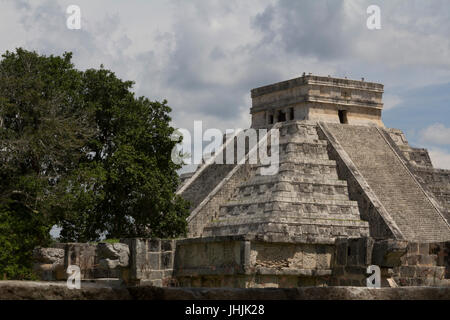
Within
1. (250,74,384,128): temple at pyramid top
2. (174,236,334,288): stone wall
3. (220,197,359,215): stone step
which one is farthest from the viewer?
(250,74,384,128): temple at pyramid top

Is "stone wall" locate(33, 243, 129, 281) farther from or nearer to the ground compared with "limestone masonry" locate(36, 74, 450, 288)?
nearer to the ground

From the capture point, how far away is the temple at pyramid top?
4250cm

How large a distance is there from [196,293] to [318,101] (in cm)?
3742

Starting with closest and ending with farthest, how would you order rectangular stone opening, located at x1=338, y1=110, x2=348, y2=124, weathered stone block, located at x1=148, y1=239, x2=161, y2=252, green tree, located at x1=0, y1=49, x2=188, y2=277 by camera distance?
weathered stone block, located at x1=148, y1=239, x2=161, y2=252
green tree, located at x1=0, y1=49, x2=188, y2=277
rectangular stone opening, located at x1=338, y1=110, x2=348, y2=124

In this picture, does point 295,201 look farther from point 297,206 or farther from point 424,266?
point 424,266

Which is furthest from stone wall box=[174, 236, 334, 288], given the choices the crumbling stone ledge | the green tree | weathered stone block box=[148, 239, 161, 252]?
the green tree

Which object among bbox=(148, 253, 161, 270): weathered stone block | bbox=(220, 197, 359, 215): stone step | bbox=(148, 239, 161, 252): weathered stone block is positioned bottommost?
bbox=(148, 253, 161, 270): weathered stone block

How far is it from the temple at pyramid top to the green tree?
1126cm

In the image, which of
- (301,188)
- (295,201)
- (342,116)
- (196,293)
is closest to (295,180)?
Result: (301,188)

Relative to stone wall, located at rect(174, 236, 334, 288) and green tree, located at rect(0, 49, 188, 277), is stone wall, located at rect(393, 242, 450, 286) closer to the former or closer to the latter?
stone wall, located at rect(174, 236, 334, 288)

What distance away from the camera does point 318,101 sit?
4256 cm

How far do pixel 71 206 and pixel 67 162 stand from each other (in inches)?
113

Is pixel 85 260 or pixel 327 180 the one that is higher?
pixel 327 180

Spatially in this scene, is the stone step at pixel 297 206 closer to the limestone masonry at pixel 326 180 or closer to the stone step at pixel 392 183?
the limestone masonry at pixel 326 180
